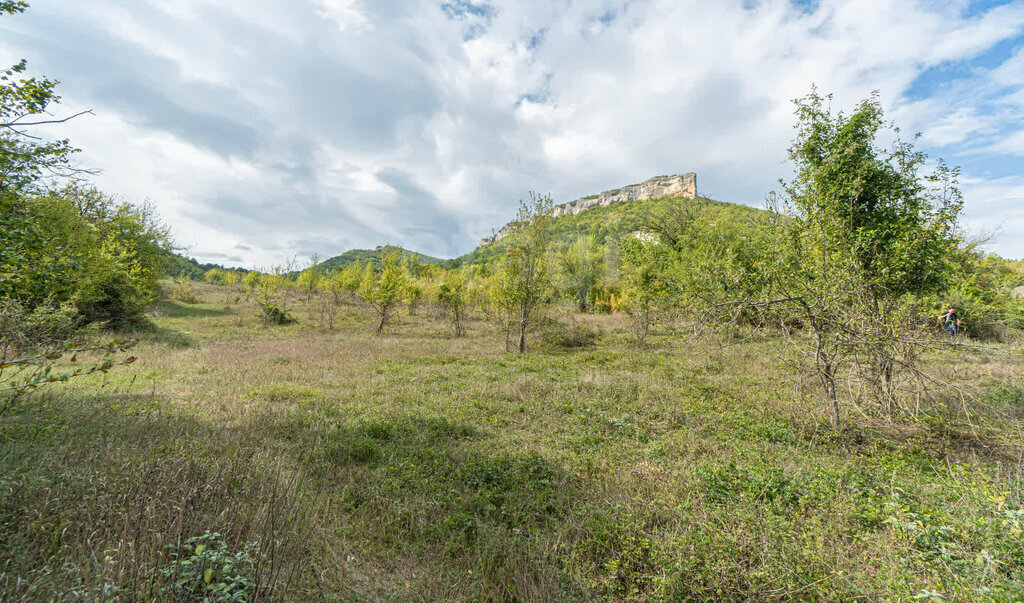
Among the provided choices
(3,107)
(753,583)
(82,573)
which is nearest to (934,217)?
(753,583)

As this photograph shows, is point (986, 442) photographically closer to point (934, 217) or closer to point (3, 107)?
point (934, 217)

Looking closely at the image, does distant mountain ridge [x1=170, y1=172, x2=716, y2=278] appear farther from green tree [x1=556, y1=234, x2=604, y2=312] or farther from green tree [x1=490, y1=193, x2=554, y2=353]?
green tree [x1=490, y1=193, x2=554, y2=353]

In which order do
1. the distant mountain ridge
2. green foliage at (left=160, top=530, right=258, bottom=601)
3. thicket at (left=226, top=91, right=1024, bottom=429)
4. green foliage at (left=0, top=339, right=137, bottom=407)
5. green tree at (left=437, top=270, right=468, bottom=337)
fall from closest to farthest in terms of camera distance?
green foliage at (left=160, top=530, right=258, bottom=601) → green foliage at (left=0, top=339, right=137, bottom=407) → thicket at (left=226, top=91, right=1024, bottom=429) → green tree at (left=437, top=270, right=468, bottom=337) → the distant mountain ridge

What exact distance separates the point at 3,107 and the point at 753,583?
34.2 ft

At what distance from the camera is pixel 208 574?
2.08 m

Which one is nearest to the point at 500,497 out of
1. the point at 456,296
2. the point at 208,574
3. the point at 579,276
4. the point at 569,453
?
the point at 569,453

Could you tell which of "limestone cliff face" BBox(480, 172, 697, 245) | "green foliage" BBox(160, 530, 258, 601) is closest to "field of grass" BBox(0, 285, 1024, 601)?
"green foliage" BBox(160, 530, 258, 601)

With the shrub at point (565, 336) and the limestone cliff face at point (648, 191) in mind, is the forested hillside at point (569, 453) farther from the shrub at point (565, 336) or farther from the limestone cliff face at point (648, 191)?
the limestone cliff face at point (648, 191)

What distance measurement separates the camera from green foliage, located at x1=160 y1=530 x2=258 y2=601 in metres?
2.27

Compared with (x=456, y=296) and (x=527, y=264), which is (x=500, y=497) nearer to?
(x=527, y=264)

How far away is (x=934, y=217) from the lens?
314 inches

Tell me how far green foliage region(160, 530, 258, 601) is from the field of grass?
0.10ft

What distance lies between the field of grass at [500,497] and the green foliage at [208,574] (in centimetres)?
3

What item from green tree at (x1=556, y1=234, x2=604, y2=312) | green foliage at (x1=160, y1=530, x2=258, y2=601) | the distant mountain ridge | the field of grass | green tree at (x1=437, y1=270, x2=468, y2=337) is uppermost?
the distant mountain ridge
